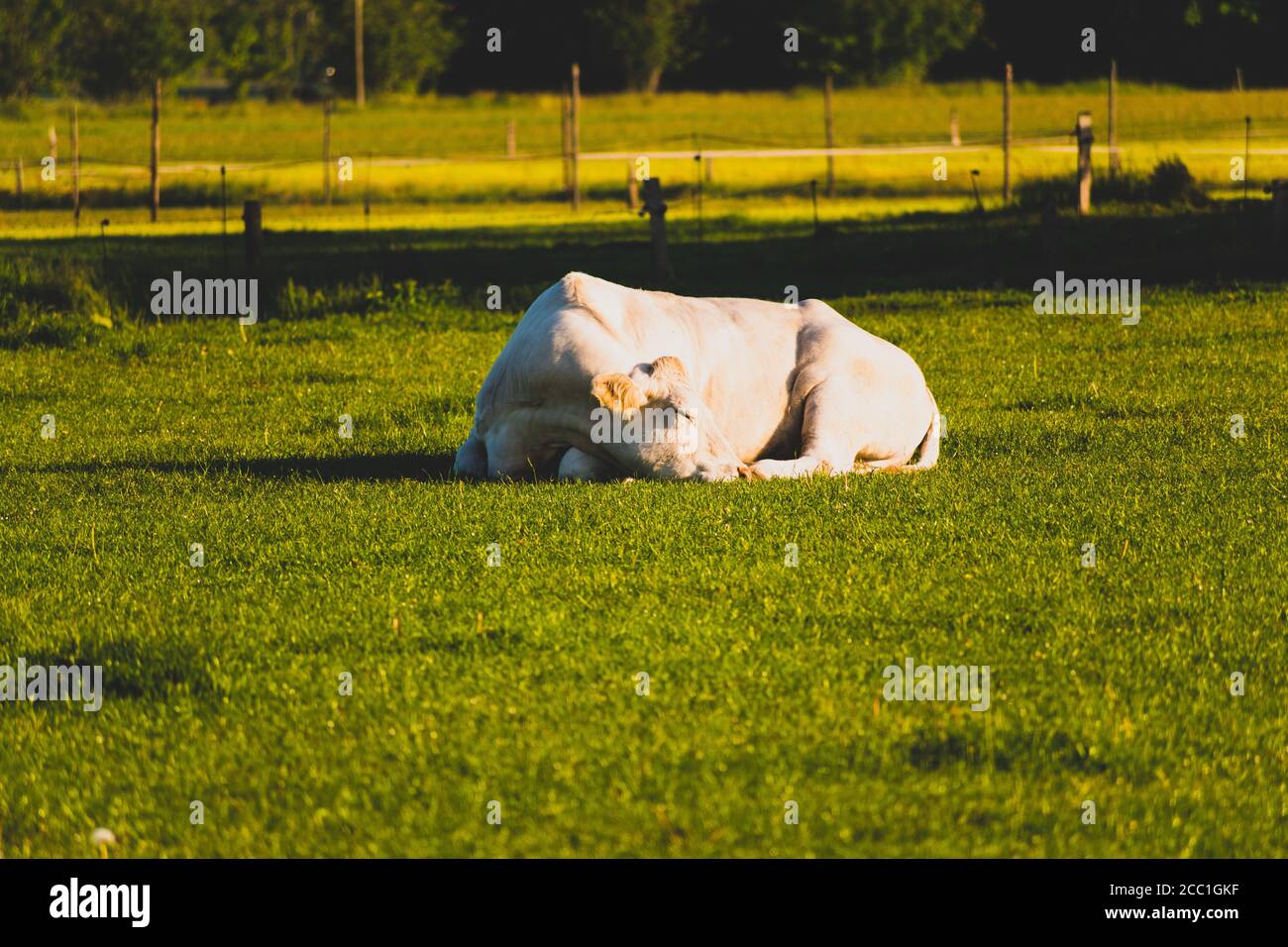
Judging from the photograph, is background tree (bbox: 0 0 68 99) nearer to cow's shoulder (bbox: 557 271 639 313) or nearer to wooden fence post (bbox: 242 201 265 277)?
wooden fence post (bbox: 242 201 265 277)

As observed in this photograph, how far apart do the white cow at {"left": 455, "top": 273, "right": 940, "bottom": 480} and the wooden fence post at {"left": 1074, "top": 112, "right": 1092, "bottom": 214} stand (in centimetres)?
1628

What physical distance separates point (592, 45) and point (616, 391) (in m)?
72.3


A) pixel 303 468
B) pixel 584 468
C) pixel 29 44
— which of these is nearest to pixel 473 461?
pixel 584 468

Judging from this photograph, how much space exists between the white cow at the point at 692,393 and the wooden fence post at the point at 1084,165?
53.4 feet

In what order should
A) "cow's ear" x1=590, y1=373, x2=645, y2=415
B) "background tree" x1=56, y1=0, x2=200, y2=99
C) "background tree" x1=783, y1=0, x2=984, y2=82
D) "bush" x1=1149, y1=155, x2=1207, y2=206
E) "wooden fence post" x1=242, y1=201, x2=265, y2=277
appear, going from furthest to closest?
"background tree" x1=783, y1=0, x2=984, y2=82 → "background tree" x1=56, y1=0, x2=200, y2=99 → "bush" x1=1149, y1=155, x2=1207, y2=206 → "wooden fence post" x1=242, y1=201, x2=265, y2=277 → "cow's ear" x1=590, y1=373, x2=645, y2=415

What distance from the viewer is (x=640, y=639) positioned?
6.99 meters

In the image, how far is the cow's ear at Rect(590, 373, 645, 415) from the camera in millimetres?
9500

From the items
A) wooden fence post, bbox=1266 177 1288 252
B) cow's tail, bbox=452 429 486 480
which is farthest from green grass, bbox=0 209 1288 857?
wooden fence post, bbox=1266 177 1288 252

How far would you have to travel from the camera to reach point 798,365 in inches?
440

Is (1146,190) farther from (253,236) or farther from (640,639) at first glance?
(640,639)

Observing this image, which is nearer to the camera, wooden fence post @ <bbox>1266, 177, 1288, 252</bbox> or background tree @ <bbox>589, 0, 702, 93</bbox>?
wooden fence post @ <bbox>1266, 177, 1288, 252</bbox>

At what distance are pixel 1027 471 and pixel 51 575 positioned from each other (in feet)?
17.4

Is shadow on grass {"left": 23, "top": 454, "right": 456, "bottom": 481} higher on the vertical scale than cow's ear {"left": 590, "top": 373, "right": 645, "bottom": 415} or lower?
lower
